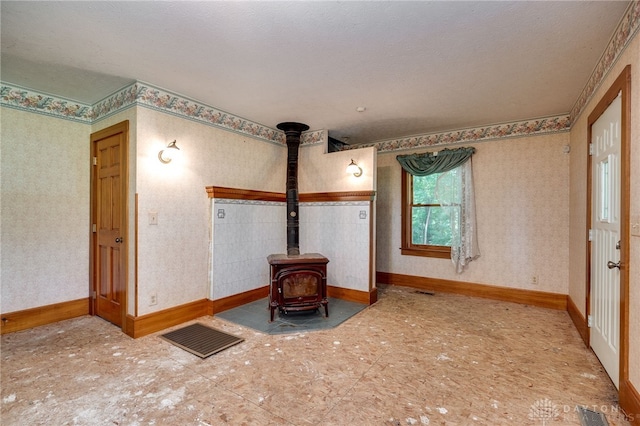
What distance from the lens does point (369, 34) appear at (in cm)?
204

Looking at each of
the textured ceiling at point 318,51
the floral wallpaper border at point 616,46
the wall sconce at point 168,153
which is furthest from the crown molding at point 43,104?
the floral wallpaper border at point 616,46

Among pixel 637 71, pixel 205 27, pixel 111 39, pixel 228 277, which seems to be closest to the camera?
pixel 637 71

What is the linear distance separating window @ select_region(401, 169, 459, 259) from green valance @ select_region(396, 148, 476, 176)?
0.14 meters

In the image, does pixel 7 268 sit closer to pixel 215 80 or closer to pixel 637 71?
pixel 215 80

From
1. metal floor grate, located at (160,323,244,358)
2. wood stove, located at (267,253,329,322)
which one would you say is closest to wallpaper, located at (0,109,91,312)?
metal floor grate, located at (160,323,244,358)

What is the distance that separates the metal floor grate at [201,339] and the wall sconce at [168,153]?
1759mm

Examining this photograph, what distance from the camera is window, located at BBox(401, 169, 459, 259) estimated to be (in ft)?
14.8

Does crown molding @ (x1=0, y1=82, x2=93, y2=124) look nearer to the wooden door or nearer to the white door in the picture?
the wooden door

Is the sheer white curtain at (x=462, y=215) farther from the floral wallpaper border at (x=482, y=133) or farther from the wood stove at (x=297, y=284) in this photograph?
the wood stove at (x=297, y=284)

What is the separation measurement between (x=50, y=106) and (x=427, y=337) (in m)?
4.61

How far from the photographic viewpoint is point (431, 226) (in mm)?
4613

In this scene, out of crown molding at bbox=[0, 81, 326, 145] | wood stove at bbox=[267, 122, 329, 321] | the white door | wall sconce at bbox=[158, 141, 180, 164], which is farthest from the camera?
wood stove at bbox=[267, 122, 329, 321]

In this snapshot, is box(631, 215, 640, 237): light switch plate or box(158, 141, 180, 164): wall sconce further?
box(158, 141, 180, 164): wall sconce

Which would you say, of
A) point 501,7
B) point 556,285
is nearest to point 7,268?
point 501,7
